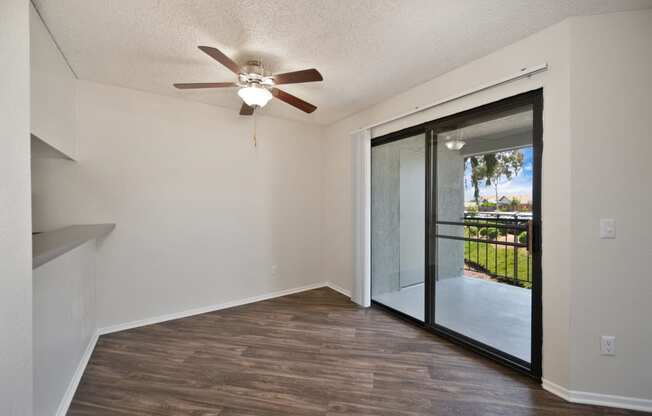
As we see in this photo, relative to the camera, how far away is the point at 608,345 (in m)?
1.78

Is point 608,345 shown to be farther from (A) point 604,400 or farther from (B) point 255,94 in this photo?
(B) point 255,94

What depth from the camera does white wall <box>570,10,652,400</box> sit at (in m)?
1.71

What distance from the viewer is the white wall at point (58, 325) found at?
147 centimetres

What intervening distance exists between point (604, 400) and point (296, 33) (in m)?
3.23

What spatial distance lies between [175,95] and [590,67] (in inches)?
144

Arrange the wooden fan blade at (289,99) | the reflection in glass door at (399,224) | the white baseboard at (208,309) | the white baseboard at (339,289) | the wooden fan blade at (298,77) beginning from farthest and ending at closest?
the white baseboard at (339,289), the reflection in glass door at (399,224), the white baseboard at (208,309), the wooden fan blade at (289,99), the wooden fan blade at (298,77)

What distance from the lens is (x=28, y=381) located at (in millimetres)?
1127

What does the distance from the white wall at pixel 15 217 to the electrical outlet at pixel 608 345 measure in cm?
307

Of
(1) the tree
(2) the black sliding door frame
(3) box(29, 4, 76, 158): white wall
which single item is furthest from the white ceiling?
(1) the tree

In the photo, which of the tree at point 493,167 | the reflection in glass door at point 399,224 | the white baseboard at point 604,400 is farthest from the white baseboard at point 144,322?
the white baseboard at point 604,400

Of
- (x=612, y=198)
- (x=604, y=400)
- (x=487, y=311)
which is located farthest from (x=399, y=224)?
(x=604, y=400)

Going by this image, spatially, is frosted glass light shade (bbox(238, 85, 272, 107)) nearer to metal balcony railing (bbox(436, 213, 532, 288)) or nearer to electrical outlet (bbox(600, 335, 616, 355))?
metal balcony railing (bbox(436, 213, 532, 288))

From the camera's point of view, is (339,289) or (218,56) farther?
(339,289)

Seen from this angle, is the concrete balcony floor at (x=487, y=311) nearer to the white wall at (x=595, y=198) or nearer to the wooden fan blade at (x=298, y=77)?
the white wall at (x=595, y=198)
